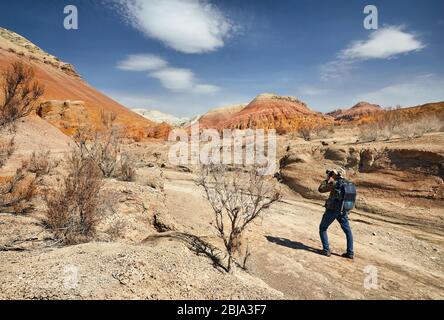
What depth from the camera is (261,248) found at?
200 inches

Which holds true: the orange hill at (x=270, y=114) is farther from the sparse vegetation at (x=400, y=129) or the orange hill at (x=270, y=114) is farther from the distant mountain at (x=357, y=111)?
the sparse vegetation at (x=400, y=129)

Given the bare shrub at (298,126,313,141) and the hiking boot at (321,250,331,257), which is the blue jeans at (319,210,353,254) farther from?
the bare shrub at (298,126,313,141)

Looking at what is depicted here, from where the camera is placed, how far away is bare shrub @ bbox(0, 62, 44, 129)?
4973 millimetres

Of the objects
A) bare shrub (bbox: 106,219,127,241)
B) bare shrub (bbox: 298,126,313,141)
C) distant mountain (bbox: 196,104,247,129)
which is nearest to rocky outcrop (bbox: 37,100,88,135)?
bare shrub (bbox: 298,126,313,141)

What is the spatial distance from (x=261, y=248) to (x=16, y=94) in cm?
525

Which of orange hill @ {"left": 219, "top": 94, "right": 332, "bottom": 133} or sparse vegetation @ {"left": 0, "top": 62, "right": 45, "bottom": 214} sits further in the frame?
orange hill @ {"left": 219, "top": 94, "right": 332, "bottom": 133}

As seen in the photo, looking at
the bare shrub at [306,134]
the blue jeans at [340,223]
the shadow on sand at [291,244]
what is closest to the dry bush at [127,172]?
the shadow on sand at [291,244]

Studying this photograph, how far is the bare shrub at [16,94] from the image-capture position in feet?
16.3

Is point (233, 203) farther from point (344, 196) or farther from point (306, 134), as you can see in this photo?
point (306, 134)

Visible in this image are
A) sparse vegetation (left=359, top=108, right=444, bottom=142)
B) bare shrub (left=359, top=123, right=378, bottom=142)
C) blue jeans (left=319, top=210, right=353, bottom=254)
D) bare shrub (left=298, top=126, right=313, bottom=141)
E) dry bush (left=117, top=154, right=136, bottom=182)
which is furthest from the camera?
bare shrub (left=298, top=126, right=313, bottom=141)

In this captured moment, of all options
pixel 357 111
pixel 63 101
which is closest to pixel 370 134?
pixel 63 101

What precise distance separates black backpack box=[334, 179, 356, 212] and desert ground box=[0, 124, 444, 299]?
2.98 feet
